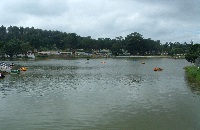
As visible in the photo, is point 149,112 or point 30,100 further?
point 30,100

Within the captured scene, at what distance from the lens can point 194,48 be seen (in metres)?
82.8

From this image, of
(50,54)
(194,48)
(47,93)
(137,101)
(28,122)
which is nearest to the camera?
(28,122)

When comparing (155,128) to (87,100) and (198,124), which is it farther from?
(87,100)

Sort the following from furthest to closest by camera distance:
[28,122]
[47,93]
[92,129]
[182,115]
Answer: [47,93]
[182,115]
[28,122]
[92,129]

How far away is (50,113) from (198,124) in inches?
519

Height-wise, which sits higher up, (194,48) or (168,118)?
(194,48)

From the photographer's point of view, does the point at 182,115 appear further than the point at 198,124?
Yes

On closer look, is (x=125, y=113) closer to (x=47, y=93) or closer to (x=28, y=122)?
(x=28, y=122)

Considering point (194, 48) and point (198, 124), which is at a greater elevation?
point (194, 48)

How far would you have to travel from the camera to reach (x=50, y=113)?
26.5 metres

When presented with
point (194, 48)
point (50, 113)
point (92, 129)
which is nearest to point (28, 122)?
point (50, 113)

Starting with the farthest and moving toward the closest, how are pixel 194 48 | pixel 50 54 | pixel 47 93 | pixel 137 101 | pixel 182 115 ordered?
pixel 50 54 → pixel 194 48 → pixel 47 93 → pixel 137 101 → pixel 182 115

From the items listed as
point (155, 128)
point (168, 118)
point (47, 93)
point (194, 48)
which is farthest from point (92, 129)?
point (194, 48)

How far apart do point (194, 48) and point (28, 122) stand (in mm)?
68947
